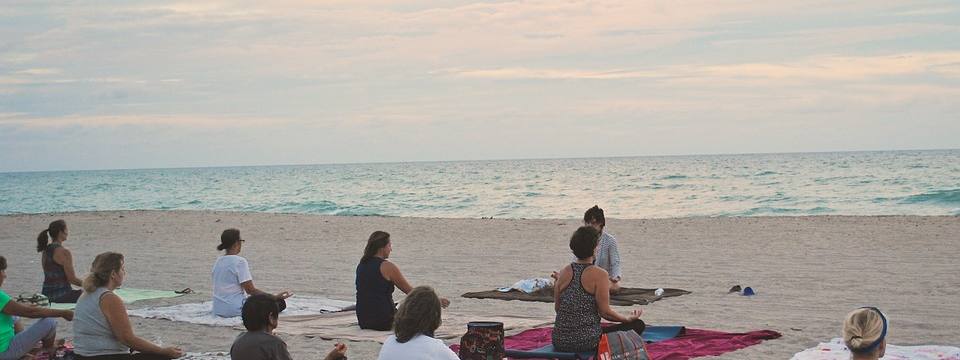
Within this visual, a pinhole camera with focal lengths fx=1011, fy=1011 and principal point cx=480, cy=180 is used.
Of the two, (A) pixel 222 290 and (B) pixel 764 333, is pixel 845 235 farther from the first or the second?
(A) pixel 222 290

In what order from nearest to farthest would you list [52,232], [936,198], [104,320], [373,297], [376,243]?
[104,320]
[376,243]
[373,297]
[52,232]
[936,198]

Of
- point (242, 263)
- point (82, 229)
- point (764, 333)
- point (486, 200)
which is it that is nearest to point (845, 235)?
point (764, 333)

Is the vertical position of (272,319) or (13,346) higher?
(272,319)

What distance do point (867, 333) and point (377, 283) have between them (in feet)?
16.7

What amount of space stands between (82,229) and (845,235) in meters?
18.6

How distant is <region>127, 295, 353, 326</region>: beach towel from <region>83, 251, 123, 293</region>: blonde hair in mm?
3273

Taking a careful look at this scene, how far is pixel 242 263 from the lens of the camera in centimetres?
973

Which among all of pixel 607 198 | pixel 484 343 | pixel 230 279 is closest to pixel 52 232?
pixel 230 279

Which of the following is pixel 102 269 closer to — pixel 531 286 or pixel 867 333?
pixel 867 333

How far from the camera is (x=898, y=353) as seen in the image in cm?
758

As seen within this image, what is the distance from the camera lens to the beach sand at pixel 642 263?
956 cm

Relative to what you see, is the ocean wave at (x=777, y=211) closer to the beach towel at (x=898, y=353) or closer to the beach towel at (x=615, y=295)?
the beach towel at (x=615, y=295)

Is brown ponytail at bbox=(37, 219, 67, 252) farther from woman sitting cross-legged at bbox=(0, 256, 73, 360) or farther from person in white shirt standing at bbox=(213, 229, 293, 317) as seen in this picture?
woman sitting cross-legged at bbox=(0, 256, 73, 360)

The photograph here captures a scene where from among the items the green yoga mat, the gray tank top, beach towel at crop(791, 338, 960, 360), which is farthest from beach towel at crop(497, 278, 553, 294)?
the gray tank top
